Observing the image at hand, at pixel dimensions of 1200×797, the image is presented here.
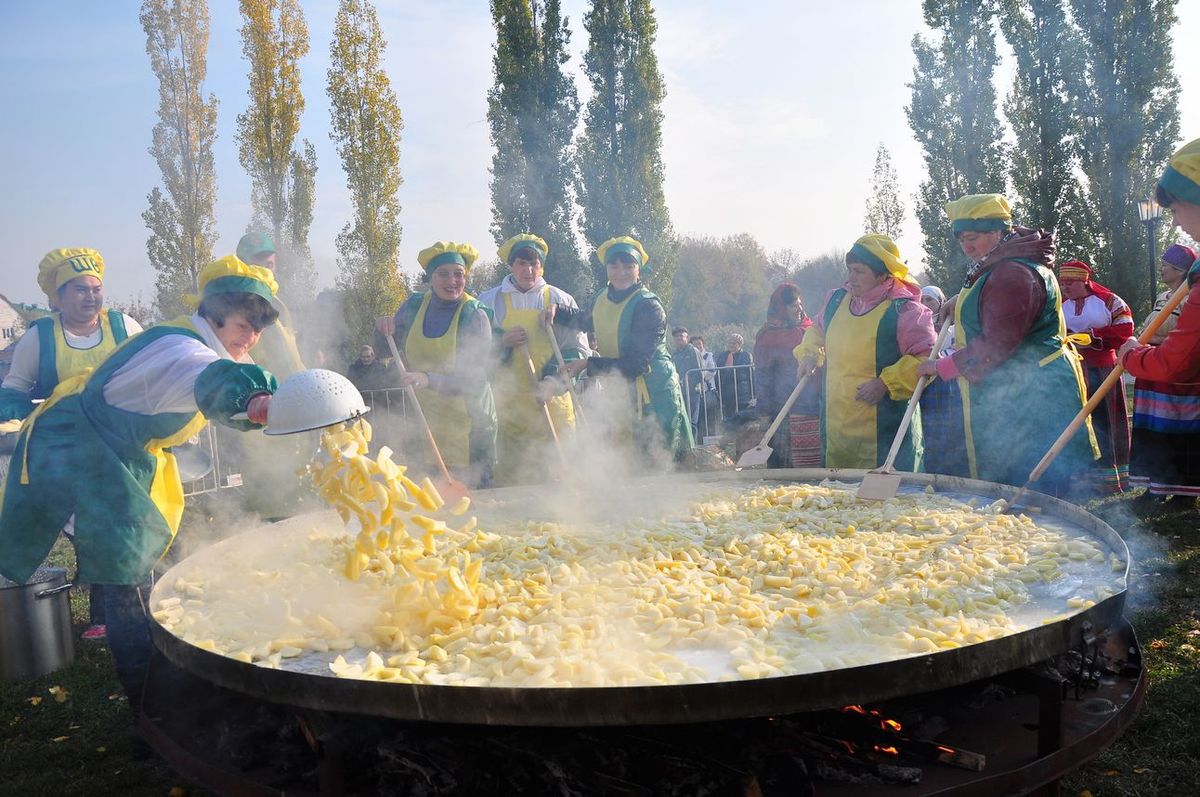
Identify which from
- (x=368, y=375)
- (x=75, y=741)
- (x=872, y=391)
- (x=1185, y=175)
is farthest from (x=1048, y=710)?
(x=368, y=375)

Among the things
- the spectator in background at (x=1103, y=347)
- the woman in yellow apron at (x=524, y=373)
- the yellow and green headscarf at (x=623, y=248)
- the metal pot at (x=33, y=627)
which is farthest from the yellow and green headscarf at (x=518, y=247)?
the spectator in background at (x=1103, y=347)

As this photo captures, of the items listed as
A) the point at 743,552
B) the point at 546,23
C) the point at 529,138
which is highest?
the point at 546,23

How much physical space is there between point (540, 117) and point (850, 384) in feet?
53.8

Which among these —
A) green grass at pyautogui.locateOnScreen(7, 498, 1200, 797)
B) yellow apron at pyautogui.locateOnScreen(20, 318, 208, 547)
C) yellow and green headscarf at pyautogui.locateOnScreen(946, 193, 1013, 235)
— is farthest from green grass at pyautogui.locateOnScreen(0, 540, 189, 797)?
yellow and green headscarf at pyautogui.locateOnScreen(946, 193, 1013, 235)

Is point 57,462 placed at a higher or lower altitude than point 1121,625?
higher

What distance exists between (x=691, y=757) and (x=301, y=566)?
180 cm

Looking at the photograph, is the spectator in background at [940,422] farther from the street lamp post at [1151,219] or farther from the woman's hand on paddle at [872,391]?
the street lamp post at [1151,219]

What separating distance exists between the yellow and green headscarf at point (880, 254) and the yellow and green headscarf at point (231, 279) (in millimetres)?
3197

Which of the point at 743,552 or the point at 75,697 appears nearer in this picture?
the point at 743,552

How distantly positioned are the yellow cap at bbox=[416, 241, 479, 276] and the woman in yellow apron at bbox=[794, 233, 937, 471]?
240 centimetres

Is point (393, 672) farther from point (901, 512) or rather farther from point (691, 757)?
point (901, 512)

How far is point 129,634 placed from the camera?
307 cm

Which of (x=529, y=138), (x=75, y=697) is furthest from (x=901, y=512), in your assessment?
(x=529, y=138)

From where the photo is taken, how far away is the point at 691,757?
2080mm
